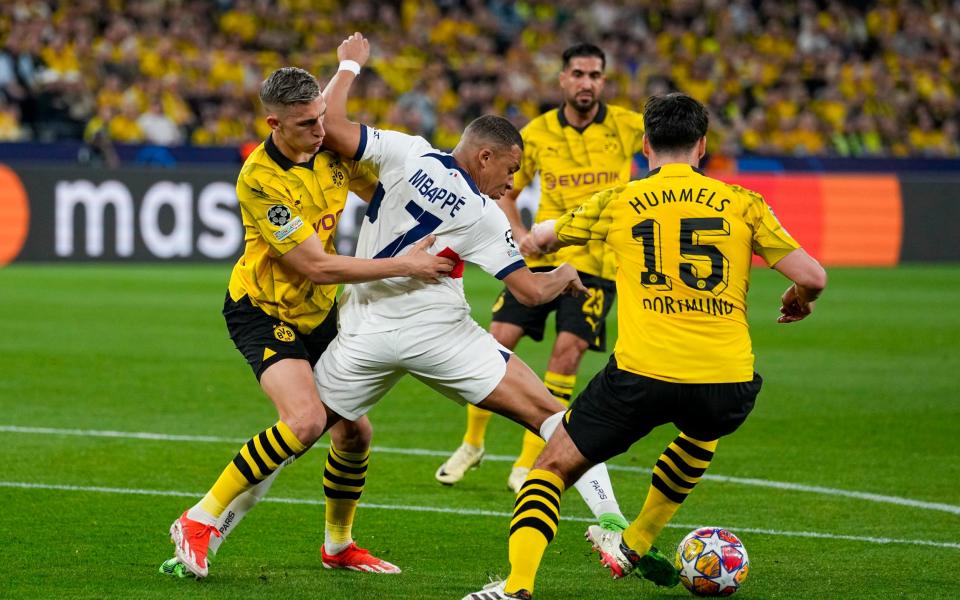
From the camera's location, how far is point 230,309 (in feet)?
20.8

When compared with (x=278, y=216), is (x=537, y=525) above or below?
below

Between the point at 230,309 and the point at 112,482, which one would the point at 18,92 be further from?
the point at 230,309

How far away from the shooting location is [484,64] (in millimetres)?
27188

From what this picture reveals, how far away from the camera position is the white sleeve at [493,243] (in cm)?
600

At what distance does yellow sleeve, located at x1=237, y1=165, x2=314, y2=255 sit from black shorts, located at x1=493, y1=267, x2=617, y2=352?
282 cm

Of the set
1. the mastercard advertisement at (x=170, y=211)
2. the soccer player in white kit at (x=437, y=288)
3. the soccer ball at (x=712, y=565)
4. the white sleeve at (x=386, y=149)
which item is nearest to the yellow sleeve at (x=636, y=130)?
the soccer player in white kit at (x=437, y=288)

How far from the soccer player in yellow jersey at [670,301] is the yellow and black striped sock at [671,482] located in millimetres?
352

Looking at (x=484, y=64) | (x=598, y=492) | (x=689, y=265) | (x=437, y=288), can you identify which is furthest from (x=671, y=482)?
(x=484, y=64)

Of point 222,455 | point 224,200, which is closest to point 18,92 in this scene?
point 224,200

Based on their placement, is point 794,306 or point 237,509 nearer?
point 794,306

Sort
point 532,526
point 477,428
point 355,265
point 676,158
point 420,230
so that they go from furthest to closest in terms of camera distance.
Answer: point 477,428 < point 420,230 < point 355,265 < point 676,158 < point 532,526

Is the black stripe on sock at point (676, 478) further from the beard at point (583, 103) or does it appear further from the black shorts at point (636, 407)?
the beard at point (583, 103)

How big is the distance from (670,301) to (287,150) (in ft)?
5.69

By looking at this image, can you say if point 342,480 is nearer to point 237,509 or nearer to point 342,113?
point 237,509
